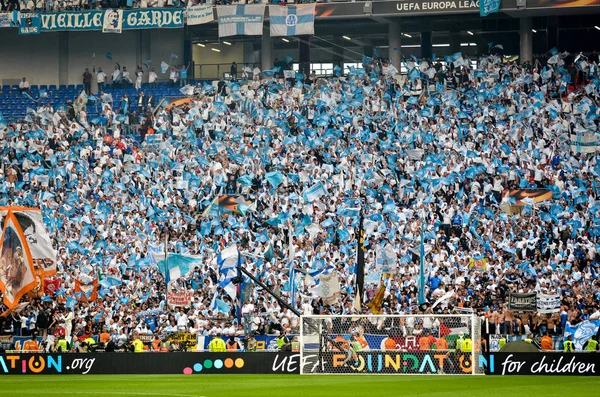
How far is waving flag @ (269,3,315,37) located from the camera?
4738 cm

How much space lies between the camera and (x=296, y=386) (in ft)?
73.4

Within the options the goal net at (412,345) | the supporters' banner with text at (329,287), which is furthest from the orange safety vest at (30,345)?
the goal net at (412,345)

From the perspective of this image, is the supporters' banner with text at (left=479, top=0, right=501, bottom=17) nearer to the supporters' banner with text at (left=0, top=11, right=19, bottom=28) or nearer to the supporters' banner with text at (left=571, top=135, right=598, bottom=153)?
the supporters' banner with text at (left=571, top=135, right=598, bottom=153)

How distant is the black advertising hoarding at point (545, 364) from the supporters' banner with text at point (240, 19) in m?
25.6

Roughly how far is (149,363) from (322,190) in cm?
1208

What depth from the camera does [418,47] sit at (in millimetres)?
50812

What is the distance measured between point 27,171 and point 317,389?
2550cm

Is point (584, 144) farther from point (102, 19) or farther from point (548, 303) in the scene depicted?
point (102, 19)

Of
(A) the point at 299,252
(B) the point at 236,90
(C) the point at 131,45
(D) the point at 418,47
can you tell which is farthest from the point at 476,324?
(C) the point at 131,45

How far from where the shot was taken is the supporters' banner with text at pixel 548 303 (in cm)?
3003

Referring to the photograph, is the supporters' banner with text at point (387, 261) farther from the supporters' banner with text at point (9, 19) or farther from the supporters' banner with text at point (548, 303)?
the supporters' banner with text at point (9, 19)

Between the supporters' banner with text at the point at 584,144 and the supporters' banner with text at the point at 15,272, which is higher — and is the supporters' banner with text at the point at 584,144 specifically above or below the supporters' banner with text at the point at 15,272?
above

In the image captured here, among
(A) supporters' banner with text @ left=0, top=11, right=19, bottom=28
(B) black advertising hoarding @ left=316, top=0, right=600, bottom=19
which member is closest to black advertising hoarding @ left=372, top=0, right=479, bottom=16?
(B) black advertising hoarding @ left=316, top=0, right=600, bottom=19

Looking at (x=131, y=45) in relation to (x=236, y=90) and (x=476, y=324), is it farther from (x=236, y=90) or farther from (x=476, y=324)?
(x=476, y=324)
